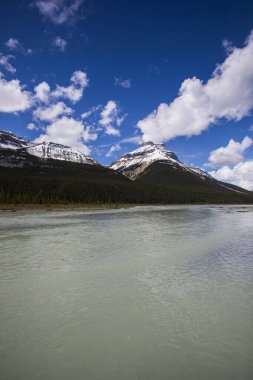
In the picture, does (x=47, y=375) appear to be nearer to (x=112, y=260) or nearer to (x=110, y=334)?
(x=110, y=334)

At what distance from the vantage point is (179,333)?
10.6 metres

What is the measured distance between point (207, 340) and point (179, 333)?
3.12 feet

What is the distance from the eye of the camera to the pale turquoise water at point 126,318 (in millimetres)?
8703

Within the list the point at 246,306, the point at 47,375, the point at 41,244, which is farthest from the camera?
the point at 41,244

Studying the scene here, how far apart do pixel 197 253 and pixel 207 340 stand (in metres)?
15.7

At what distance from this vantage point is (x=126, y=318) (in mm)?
11938

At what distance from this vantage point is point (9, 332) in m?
10.6

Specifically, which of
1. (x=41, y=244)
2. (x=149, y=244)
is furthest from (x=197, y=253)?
(x=41, y=244)

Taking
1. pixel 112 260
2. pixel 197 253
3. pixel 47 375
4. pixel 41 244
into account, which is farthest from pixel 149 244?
pixel 47 375

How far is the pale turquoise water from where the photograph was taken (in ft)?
28.6

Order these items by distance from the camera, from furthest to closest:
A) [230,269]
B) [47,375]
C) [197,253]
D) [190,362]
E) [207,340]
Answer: [197,253]
[230,269]
[207,340]
[190,362]
[47,375]

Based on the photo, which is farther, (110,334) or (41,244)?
(41,244)

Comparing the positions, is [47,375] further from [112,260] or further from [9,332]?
[112,260]

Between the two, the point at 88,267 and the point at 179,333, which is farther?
the point at 88,267
